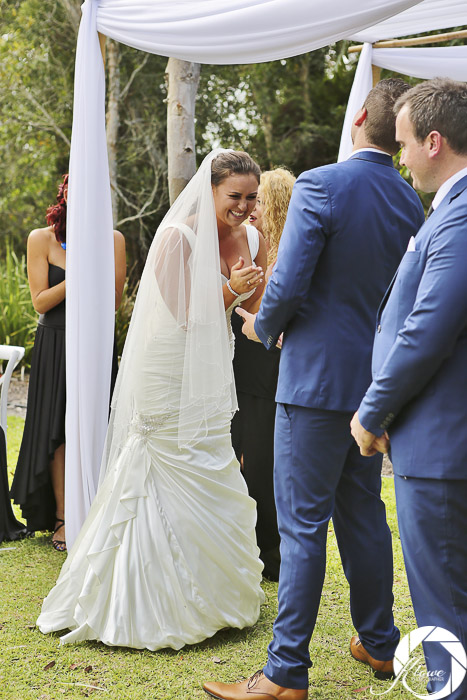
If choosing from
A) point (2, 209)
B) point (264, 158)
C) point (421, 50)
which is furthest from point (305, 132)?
point (421, 50)

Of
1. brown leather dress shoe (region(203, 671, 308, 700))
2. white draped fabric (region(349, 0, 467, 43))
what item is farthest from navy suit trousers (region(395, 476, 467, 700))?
white draped fabric (region(349, 0, 467, 43))

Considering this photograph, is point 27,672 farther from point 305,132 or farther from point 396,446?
point 305,132

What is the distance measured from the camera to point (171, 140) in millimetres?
5406

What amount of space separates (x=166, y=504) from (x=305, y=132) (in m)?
11.8

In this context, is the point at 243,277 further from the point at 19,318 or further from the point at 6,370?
the point at 19,318

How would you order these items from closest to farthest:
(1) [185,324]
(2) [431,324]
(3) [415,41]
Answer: (2) [431,324] → (1) [185,324] → (3) [415,41]

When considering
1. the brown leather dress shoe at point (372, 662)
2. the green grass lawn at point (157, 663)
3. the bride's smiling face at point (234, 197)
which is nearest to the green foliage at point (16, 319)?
the green grass lawn at point (157, 663)

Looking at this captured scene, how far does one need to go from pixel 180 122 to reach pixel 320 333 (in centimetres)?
334

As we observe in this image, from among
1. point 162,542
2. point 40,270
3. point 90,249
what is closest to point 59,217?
point 40,270

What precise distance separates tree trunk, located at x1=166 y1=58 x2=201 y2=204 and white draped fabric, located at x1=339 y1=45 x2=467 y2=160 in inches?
42.8

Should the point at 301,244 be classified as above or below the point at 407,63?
below

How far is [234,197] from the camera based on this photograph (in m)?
3.17

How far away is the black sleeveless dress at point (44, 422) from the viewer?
4.23 meters

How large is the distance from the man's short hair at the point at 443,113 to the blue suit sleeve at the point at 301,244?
48 centimetres
